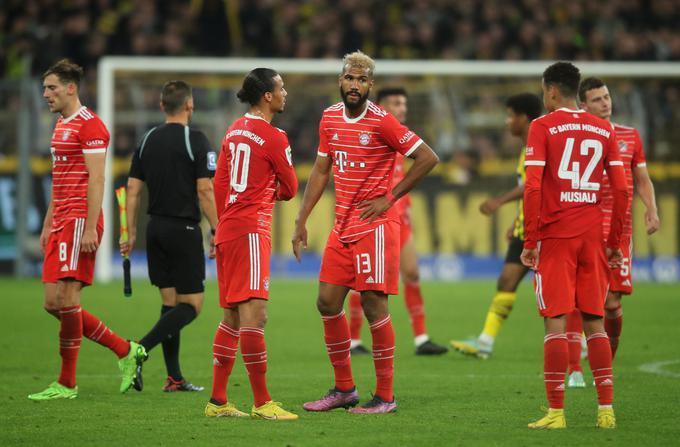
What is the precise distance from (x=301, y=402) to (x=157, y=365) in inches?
109

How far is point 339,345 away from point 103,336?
2.00m

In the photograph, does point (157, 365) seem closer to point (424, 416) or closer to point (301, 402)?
point (301, 402)

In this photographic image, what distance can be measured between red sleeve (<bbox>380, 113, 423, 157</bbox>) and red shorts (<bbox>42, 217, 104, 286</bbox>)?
2.42 metres

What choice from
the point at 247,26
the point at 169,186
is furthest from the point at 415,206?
the point at 169,186

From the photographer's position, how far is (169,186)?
374 inches

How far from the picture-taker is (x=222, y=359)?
811 centimetres

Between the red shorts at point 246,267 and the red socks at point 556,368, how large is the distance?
187cm

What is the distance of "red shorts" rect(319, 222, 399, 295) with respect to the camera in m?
8.23

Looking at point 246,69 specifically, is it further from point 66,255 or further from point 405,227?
point 66,255

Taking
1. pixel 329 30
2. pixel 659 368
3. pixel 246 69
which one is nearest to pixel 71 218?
pixel 659 368

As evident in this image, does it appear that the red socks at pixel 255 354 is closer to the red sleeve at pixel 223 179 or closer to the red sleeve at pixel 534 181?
the red sleeve at pixel 223 179

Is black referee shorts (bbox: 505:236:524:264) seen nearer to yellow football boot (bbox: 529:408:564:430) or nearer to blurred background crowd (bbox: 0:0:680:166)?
yellow football boot (bbox: 529:408:564:430)

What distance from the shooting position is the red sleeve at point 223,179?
316 inches

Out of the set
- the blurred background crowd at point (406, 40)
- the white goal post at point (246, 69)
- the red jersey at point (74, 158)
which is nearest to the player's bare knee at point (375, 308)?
the red jersey at point (74, 158)
